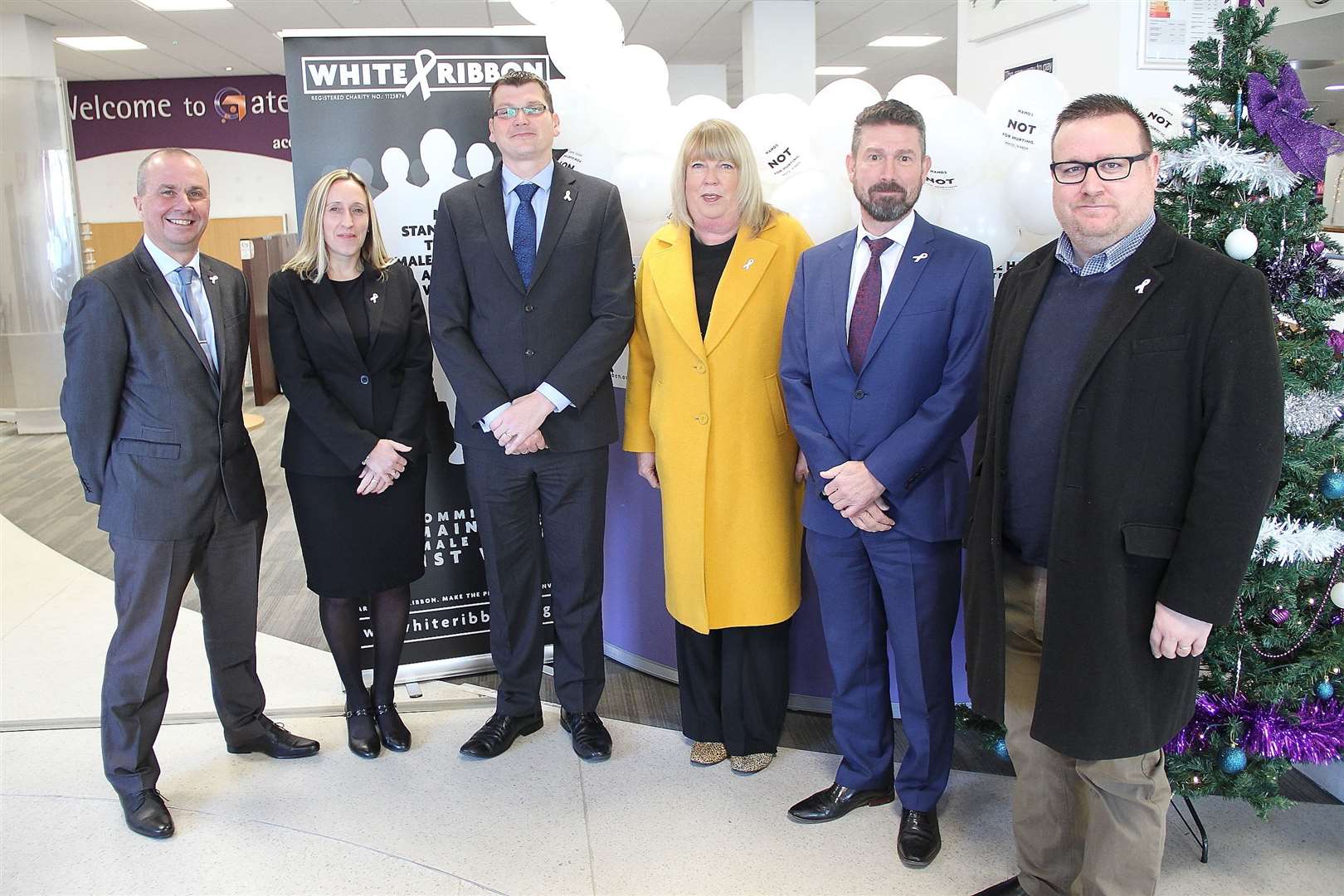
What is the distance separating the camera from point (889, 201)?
2.28 meters

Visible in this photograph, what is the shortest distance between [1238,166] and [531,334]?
5.60 ft

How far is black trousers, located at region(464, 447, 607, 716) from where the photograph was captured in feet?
9.25

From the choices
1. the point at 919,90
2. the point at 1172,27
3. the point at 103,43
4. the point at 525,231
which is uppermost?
the point at 103,43

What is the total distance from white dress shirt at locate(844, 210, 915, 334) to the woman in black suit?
1266 millimetres

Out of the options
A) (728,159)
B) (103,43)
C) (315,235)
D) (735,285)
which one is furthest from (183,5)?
(735,285)

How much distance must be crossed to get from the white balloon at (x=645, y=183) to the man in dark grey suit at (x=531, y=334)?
0.31m

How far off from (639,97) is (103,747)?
2370 millimetres

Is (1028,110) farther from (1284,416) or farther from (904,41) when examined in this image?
(904,41)

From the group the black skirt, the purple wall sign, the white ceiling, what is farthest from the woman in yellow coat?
the purple wall sign

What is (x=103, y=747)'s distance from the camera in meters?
2.63

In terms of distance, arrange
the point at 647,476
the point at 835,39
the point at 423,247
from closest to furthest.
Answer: the point at 647,476, the point at 423,247, the point at 835,39

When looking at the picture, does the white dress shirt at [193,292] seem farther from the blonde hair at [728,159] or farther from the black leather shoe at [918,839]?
the black leather shoe at [918,839]

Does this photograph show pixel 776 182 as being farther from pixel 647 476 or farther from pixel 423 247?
pixel 423 247

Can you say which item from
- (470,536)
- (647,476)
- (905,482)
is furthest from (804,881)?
(470,536)
